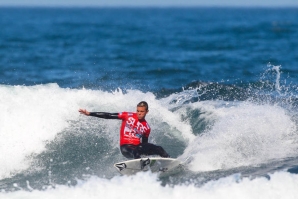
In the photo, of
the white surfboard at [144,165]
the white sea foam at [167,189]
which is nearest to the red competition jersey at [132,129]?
the white surfboard at [144,165]

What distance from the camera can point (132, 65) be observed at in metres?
30.0

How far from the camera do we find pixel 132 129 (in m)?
12.3

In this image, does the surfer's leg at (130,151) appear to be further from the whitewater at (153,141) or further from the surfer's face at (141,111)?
the surfer's face at (141,111)

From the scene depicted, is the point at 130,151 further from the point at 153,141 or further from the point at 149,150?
the point at 153,141

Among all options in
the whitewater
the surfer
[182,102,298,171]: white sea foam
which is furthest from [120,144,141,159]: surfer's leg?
[182,102,298,171]: white sea foam

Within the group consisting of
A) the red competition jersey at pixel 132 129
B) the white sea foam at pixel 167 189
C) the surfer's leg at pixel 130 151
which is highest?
the red competition jersey at pixel 132 129

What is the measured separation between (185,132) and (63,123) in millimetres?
3308

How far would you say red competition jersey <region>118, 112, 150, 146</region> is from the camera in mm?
12258

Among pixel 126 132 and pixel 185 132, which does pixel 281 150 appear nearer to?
pixel 185 132

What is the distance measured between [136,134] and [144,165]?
801 mm

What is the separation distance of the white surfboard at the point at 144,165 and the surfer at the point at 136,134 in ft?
0.93

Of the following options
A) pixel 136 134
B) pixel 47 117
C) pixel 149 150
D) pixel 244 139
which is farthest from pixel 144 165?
pixel 47 117

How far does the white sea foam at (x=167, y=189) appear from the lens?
407 inches

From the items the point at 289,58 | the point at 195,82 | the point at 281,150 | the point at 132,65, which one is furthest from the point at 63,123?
the point at 289,58
